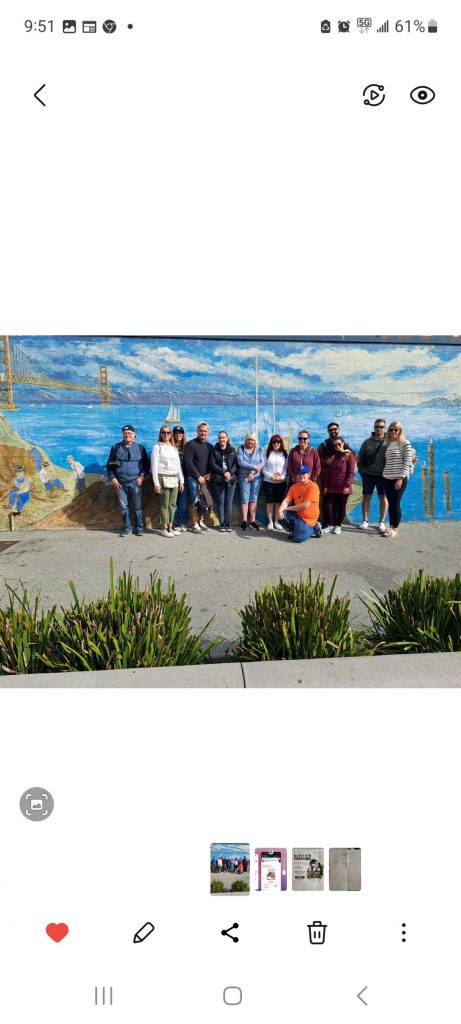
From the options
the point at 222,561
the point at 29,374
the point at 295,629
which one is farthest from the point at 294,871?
the point at 29,374

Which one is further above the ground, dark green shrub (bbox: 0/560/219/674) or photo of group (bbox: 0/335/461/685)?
photo of group (bbox: 0/335/461/685)

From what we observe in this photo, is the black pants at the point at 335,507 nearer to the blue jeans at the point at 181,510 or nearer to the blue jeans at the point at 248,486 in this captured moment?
the blue jeans at the point at 248,486

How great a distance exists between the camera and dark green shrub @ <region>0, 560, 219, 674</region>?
448cm

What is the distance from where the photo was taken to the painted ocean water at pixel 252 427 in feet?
30.1

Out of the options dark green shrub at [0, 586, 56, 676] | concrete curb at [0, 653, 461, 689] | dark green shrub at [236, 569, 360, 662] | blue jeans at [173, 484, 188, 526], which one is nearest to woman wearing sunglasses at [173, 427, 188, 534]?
blue jeans at [173, 484, 188, 526]

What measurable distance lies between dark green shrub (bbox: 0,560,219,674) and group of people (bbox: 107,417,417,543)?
12.8 ft

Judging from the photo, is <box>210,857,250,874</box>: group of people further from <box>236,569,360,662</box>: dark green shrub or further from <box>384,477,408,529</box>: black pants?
<box>384,477,408,529</box>: black pants

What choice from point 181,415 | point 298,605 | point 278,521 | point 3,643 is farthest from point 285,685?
point 181,415

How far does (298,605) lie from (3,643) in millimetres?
1969

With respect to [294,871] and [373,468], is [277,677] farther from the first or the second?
[373,468]

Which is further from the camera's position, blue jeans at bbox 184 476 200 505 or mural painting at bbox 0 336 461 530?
mural painting at bbox 0 336 461 530

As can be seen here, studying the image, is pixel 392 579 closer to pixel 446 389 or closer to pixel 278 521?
pixel 278 521

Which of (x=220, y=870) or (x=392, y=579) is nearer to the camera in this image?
(x=220, y=870)

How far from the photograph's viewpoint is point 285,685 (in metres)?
4.03
